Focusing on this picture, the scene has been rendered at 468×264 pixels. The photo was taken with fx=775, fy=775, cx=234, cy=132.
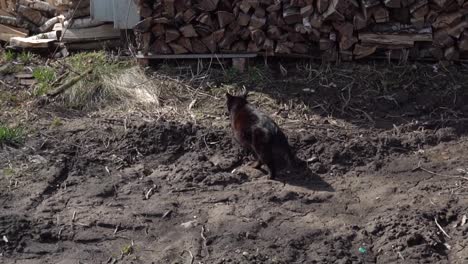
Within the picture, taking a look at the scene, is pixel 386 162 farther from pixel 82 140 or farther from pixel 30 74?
pixel 30 74

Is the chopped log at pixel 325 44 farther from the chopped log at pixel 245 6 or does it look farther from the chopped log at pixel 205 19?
the chopped log at pixel 205 19

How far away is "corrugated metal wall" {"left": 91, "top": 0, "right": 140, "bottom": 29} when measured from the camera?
8055 millimetres

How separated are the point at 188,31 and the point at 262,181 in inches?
83.8

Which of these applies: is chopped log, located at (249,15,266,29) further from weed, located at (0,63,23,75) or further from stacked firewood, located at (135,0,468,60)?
weed, located at (0,63,23,75)

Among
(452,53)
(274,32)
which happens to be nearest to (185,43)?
(274,32)

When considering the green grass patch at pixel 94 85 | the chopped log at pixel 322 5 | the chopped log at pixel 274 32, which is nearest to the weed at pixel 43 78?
the green grass patch at pixel 94 85

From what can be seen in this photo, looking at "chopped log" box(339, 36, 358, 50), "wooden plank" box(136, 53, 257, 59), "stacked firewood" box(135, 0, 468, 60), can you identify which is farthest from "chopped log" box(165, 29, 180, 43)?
"chopped log" box(339, 36, 358, 50)

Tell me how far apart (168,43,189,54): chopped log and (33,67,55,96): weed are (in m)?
1.32

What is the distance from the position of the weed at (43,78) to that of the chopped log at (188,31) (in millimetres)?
1502

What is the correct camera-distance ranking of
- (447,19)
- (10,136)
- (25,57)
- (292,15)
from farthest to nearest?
(25,57) < (292,15) < (447,19) < (10,136)

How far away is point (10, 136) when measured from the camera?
275 inches

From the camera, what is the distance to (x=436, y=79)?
24.2ft

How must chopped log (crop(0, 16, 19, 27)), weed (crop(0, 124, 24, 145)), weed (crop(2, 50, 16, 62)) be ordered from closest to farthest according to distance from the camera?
weed (crop(0, 124, 24, 145))
weed (crop(2, 50, 16, 62))
chopped log (crop(0, 16, 19, 27))

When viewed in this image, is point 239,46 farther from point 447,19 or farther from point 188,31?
point 447,19
